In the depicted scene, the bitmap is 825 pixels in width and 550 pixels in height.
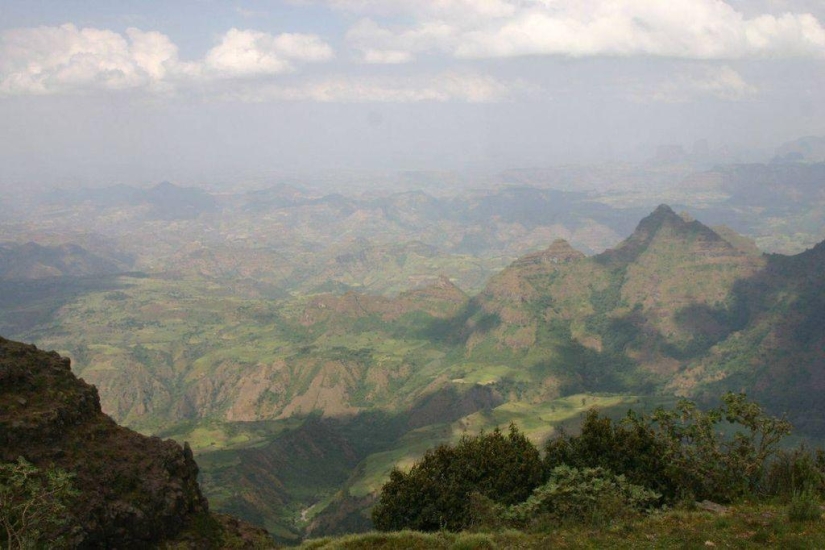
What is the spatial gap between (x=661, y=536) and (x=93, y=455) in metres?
54.2

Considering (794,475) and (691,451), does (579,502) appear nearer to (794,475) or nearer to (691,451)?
(691,451)

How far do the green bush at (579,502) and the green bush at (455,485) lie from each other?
11.7 metres

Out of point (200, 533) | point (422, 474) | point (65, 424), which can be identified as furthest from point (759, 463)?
point (65, 424)

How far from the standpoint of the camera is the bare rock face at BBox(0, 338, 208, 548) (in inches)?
1933

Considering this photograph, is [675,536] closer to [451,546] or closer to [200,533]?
[451,546]

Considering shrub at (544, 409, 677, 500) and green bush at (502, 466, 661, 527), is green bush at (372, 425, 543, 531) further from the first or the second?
green bush at (502, 466, 661, 527)

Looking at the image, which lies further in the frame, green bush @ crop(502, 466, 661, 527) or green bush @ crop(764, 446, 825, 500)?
green bush @ crop(764, 446, 825, 500)

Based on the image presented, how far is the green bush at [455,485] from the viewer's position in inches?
2172

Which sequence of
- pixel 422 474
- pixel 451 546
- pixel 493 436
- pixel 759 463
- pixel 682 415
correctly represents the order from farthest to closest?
pixel 493 436 < pixel 422 474 < pixel 682 415 < pixel 759 463 < pixel 451 546

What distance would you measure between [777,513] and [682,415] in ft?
65.6

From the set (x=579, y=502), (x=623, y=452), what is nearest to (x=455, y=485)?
(x=623, y=452)

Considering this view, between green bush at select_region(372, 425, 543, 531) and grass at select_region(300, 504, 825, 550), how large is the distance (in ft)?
63.0

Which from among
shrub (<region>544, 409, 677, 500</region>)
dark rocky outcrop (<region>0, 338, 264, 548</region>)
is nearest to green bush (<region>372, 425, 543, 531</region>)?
shrub (<region>544, 409, 677, 500</region>)

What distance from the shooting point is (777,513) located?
31.2 metres
